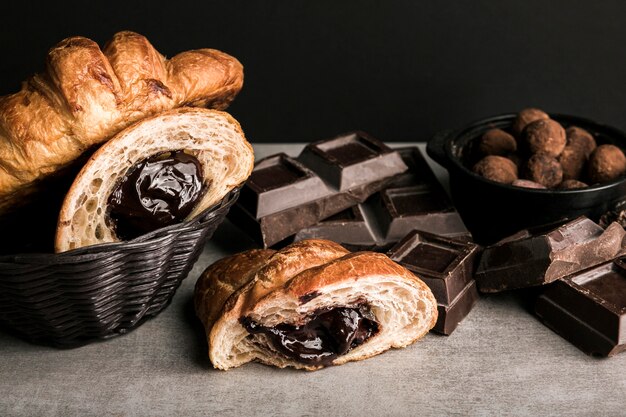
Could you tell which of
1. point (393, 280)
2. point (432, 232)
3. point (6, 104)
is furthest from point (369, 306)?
point (6, 104)

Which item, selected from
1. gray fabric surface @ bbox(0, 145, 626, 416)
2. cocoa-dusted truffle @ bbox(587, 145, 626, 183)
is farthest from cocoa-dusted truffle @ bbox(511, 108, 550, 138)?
gray fabric surface @ bbox(0, 145, 626, 416)

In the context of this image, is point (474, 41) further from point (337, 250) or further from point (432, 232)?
point (337, 250)

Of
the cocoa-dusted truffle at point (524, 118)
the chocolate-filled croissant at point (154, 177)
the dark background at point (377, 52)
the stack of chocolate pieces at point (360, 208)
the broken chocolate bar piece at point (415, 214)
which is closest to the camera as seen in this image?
the chocolate-filled croissant at point (154, 177)

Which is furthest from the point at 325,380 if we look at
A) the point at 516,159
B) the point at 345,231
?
the point at 516,159

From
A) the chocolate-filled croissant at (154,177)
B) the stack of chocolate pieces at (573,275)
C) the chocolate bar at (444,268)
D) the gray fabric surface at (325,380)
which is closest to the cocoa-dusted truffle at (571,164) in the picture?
the stack of chocolate pieces at (573,275)

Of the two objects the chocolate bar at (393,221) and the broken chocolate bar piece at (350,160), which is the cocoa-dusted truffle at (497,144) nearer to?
the chocolate bar at (393,221)

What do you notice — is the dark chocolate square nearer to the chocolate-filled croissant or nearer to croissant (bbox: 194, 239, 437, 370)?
croissant (bbox: 194, 239, 437, 370)

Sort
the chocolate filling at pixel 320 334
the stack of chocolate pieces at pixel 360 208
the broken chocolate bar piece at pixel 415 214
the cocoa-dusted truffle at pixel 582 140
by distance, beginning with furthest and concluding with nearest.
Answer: the cocoa-dusted truffle at pixel 582 140 < the broken chocolate bar piece at pixel 415 214 < the stack of chocolate pieces at pixel 360 208 < the chocolate filling at pixel 320 334

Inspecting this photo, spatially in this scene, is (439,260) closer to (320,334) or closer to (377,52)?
(320,334)
